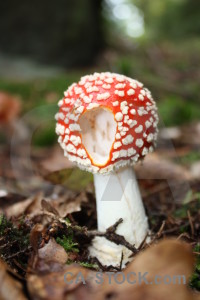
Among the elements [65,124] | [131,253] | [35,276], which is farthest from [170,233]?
[35,276]

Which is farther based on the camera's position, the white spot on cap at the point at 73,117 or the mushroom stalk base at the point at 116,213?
the mushroom stalk base at the point at 116,213

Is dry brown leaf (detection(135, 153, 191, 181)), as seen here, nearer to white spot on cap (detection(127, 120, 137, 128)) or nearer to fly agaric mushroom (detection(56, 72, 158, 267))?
fly agaric mushroom (detection(56, 72, 158, 267))

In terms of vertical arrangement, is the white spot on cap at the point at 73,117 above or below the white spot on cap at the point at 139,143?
above

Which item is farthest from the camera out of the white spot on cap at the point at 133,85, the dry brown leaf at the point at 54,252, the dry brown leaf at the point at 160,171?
the dry brown leaf at the point at 160,171


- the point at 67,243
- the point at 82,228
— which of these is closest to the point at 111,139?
the point at 82,228

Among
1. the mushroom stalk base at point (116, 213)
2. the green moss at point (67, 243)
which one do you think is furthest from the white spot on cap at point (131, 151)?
the green moss at point (67, 243)

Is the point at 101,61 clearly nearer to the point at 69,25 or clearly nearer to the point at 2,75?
the point at 69,25

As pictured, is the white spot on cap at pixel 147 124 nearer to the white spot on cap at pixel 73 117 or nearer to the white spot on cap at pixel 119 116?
the white spot on cap at pixel 119 116

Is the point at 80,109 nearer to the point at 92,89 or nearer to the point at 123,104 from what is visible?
the point at 92,89
